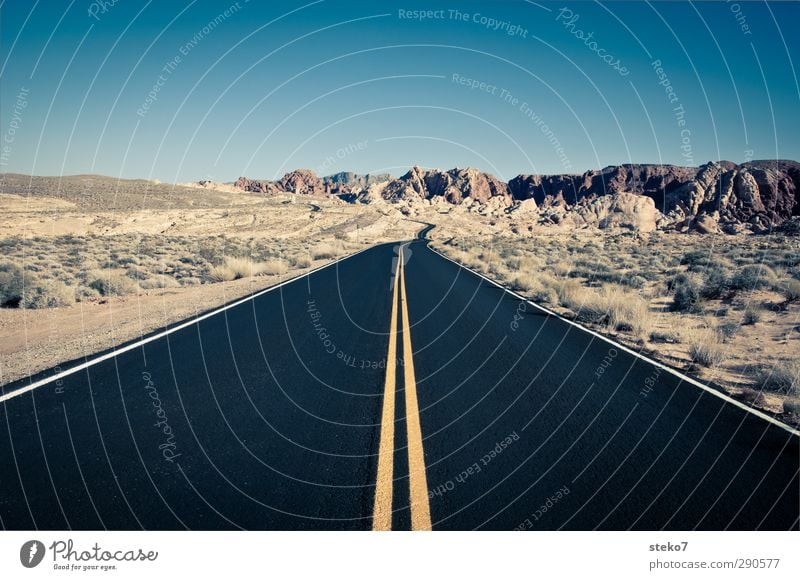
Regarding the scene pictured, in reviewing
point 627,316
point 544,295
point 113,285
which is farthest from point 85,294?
point 627,316

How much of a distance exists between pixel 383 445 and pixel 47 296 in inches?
522

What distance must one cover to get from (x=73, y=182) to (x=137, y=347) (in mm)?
93957

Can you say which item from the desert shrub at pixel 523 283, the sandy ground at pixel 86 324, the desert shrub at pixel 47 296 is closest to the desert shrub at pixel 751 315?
the desert shrub at pixel 523 283

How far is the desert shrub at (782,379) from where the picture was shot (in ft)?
19.9

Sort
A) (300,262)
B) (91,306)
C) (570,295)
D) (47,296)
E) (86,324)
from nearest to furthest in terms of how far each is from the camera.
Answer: (86,324) → (91,306) → (47,296) → (570,295) → (300,262)

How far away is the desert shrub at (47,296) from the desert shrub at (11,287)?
230 mm

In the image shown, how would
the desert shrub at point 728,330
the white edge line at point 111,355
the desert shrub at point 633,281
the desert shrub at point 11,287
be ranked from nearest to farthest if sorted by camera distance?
1. the white edge line at point 111,355
2. the desert shrub at point 728,330
3. the desert shrub at point 11,287
4. the desert shrub at point 633,281

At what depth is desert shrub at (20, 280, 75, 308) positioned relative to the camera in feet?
41.7

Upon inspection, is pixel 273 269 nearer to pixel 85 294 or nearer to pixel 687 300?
pixel 85 294

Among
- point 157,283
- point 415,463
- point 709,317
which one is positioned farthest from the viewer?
point 157,283

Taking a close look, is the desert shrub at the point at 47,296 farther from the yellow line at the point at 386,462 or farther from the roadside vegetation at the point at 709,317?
the roadside vegetation at the point at 709,317

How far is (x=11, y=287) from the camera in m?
13.6
